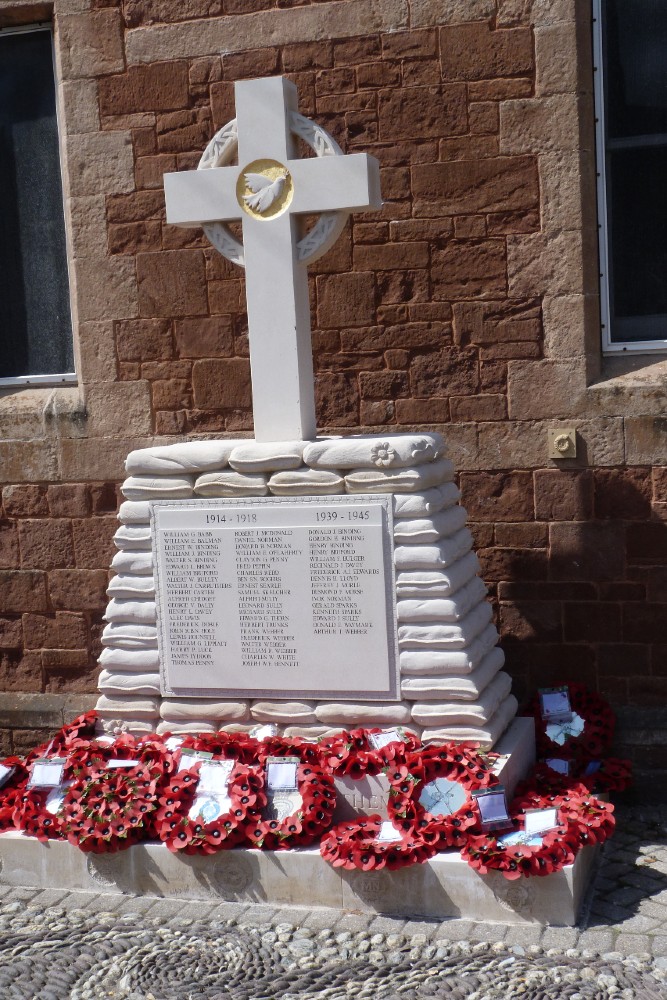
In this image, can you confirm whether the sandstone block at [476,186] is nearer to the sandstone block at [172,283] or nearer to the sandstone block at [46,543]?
the sandstone block at [172,283]

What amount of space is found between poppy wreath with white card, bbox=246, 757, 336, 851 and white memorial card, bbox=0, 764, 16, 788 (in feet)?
4.06

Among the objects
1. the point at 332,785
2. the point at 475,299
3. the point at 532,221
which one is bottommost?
the point at 332,785

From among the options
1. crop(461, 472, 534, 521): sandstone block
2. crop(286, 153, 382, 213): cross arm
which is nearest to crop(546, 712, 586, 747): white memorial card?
crop(461, 472, 534, 521): sandstone block

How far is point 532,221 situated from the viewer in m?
5.32

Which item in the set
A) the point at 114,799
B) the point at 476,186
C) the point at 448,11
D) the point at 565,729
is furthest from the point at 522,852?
the point at 448,11

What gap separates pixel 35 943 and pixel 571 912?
1826 millimetres

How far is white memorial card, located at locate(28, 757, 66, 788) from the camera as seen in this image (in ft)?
15.2

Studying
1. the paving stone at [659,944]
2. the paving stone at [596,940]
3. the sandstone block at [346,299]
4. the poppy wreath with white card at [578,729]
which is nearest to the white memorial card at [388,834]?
the paving stone at [596,940]

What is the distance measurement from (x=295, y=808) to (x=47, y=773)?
3.44ft

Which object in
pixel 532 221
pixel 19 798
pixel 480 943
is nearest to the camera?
pixel 480 943

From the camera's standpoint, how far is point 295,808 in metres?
4.31

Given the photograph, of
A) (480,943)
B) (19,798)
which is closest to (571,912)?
(480,943)

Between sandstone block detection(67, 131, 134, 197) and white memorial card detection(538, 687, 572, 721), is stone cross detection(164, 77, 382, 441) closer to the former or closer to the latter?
sandstone block detection(67, 131, 134, 197)

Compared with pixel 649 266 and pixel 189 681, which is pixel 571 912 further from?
pixel 649 266
